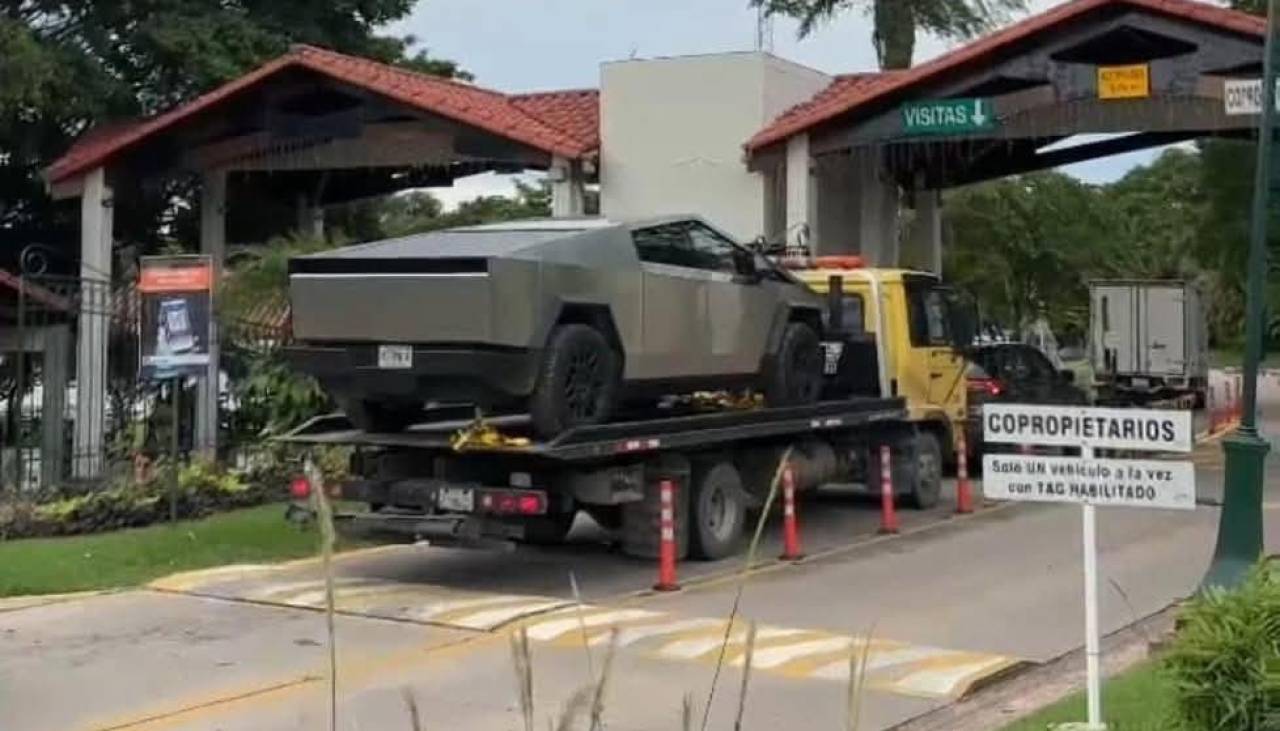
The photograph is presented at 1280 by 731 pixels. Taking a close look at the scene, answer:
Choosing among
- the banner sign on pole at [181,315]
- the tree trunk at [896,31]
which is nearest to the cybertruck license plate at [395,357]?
the banner sign on pole at [181,315]

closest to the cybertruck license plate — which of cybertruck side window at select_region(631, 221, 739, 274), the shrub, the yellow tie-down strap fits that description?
the yellow tie-down strap

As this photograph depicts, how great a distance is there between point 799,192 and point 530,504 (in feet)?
42.0

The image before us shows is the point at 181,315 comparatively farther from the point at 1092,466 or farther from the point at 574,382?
the point at 1092,466

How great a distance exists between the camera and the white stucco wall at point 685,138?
2519 cm

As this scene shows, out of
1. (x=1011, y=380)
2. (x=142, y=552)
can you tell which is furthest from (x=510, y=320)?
(x=1011, y=380)

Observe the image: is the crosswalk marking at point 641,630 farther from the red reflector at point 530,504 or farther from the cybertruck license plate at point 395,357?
the cybertruck license plate at point 395,357

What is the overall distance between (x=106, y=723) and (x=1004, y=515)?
11.6m

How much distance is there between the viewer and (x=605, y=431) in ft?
43.1

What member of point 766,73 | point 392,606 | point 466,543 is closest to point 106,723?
point 392,606

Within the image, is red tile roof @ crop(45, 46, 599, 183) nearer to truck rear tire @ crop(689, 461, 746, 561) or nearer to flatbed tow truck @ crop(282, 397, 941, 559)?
flatbed tow truck @ crop(282, 397, 941, 559)

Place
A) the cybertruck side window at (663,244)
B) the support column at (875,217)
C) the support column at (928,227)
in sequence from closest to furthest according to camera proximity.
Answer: the cybertruck side window at (663,244)
the support column at (875,217)
the support column at (928,227)

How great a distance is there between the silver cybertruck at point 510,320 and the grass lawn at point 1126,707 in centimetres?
504

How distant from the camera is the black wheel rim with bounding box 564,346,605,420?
13.1 meters

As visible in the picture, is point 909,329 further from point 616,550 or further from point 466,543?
point 466,543
